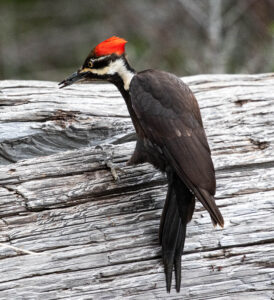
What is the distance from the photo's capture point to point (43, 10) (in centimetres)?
859

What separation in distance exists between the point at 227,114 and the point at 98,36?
16.0 ft

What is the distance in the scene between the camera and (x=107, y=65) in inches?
131

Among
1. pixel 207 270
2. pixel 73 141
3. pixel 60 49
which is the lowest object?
pixel 60 49

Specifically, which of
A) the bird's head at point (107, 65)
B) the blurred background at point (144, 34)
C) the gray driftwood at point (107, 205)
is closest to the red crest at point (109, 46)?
the bird's head at point (107, 65)

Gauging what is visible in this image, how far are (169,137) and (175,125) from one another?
3.3 inches

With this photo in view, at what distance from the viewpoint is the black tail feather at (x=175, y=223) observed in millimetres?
2797

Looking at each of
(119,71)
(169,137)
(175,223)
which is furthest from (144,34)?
(175,223)

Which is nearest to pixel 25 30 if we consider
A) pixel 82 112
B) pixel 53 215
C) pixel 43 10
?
pixel 43 10

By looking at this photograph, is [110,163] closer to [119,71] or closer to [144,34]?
[119,71]

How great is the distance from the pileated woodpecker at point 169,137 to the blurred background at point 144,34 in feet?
10.5

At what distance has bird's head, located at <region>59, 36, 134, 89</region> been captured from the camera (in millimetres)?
3254

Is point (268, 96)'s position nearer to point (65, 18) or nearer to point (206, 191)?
point (206, 191)

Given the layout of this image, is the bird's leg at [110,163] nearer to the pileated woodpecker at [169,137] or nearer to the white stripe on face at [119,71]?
the pileated woodpecker at [169,137]

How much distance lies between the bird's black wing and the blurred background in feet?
10.5
